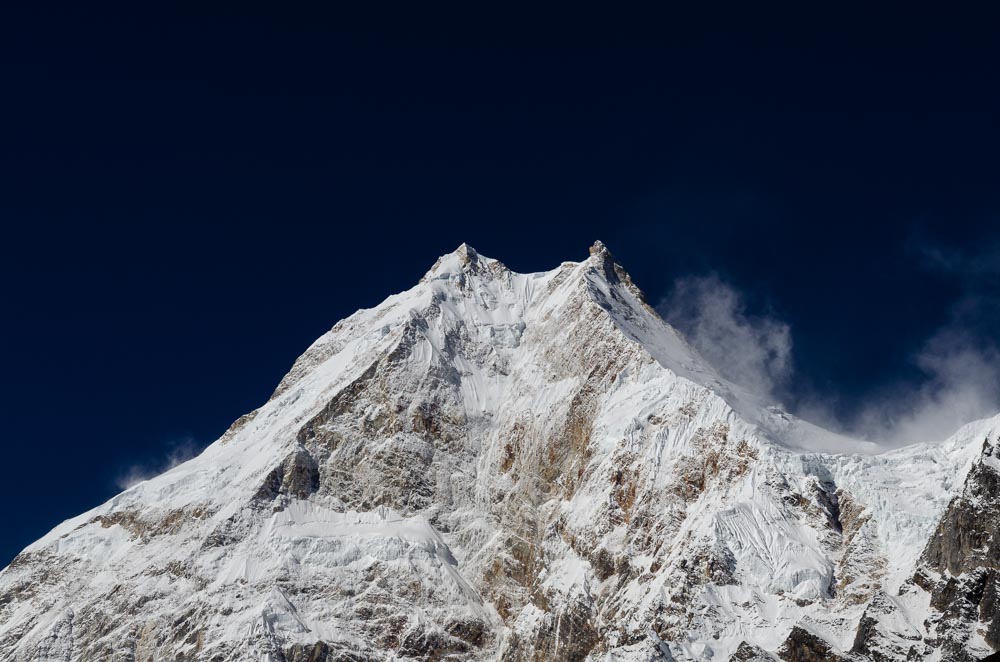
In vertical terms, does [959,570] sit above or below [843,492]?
below

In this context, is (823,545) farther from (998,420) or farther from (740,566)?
(998,420)

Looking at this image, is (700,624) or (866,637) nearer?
(866,637)

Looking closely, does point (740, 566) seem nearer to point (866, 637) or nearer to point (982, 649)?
point (866, 637)

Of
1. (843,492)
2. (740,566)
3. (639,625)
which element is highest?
(843,492)

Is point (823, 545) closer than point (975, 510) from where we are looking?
No

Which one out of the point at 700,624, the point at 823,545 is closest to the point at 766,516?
the point at 823,545

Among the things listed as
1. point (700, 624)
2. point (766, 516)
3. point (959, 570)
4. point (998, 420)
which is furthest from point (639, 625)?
point (998, 420)

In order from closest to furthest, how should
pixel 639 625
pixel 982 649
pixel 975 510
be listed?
pixel 982 649 → pixel 975 510 → pixel 639 625

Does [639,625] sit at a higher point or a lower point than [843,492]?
lower

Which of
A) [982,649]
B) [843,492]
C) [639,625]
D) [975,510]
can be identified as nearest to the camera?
[982,649]
